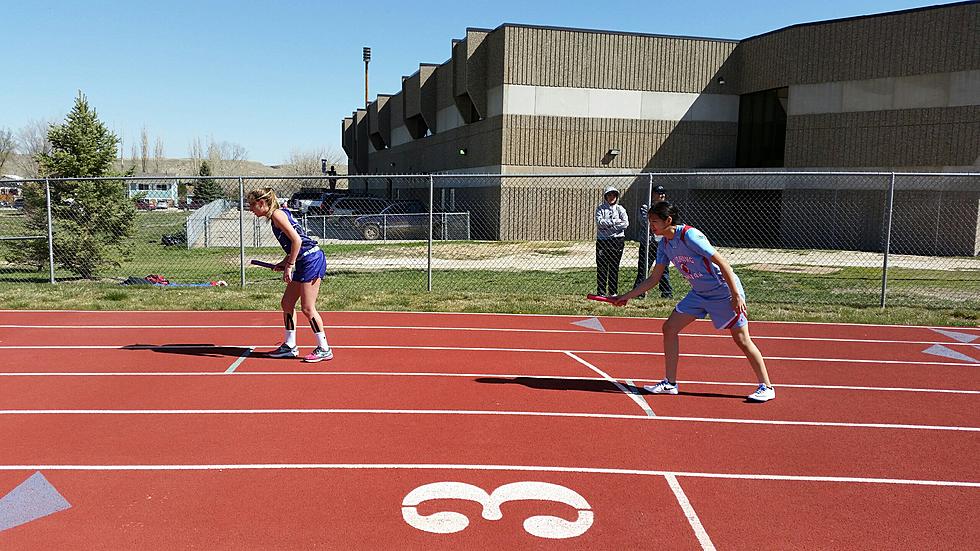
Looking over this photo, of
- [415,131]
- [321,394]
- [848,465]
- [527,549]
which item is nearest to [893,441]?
[848,465]

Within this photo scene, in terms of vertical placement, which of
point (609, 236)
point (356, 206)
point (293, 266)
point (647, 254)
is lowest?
point (647, 254)

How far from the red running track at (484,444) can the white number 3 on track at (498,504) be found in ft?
0.09

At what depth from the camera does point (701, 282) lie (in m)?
6.48

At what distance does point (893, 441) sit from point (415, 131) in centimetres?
3995

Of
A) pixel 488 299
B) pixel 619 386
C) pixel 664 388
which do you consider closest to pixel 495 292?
pixel 488 299

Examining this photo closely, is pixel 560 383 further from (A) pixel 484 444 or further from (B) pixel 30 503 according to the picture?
(B) pixel 30 503

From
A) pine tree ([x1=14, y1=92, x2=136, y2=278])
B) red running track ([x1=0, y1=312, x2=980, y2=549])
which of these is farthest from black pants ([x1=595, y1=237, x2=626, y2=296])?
pine tree ([x1=14, y1=92, x2=136, y2=278])

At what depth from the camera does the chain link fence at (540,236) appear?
1482cm

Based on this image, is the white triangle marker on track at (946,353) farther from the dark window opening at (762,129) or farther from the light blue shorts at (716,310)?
the dark window opening at (762,129)

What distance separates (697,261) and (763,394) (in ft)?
4.88

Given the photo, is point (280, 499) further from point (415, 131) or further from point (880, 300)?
point (415, 131)

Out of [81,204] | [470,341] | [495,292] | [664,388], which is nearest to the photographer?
[664,388]

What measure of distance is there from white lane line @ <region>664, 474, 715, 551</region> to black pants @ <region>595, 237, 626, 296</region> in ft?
24.8

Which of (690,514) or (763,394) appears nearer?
(690,514)
